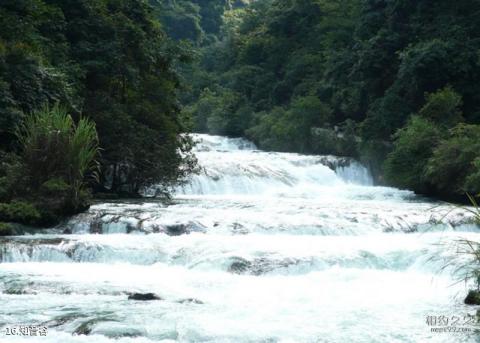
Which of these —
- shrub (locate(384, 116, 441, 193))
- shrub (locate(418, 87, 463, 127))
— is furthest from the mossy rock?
shrub (locate(418, 87, 463, 127))

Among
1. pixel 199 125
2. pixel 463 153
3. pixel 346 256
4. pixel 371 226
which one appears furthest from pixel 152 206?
pixel 199 125

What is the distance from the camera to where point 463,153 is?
20078mm

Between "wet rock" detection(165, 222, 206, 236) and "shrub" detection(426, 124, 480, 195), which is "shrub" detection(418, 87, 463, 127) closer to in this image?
"shrub" detection(426, 124, 480, 195)

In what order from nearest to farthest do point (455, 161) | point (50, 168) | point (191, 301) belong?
point (191, 301) < point (50, 168) < point (455, 161)

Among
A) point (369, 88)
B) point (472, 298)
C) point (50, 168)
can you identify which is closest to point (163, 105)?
point (50, 168)

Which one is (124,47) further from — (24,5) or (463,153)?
(463,153)

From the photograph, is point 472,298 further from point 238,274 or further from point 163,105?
point 163,105

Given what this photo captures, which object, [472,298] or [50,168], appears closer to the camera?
[472,298]

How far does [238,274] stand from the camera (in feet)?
37.8

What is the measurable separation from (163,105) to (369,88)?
11.1 meters

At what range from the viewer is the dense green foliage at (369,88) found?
2278 cm

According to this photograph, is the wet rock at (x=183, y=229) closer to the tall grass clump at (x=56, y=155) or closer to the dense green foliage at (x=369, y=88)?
the tall grass clump at (x=56, y=155)

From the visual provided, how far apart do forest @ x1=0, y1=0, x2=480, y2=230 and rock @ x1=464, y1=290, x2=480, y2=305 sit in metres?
8.46

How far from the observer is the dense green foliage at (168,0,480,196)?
22.8 metres
